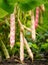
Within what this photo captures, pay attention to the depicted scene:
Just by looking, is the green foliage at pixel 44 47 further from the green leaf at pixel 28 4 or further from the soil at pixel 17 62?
the green leaf at pixel 28 4

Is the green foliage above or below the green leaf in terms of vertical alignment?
below

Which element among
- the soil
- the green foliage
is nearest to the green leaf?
the soil

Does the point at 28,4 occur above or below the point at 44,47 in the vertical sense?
above

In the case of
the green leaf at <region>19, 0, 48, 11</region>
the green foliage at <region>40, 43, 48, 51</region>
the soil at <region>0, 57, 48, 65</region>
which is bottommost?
the soil at <region>0, 57, 48, 65</region>

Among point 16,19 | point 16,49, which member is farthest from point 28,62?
point 16,19

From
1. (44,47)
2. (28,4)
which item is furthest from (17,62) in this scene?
(28,4)

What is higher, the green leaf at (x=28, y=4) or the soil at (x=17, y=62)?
the green leaf at (x=28, y=4)

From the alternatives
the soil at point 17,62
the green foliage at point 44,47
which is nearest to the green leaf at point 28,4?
the soil at point 17,62

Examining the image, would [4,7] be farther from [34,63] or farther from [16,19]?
[34,63]

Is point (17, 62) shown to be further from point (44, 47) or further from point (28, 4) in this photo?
point (28, 4)

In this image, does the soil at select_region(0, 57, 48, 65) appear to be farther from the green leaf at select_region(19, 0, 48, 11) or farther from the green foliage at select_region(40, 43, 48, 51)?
the green leaf at select_region(19, 0, 48, 11)

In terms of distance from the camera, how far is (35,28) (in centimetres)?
195

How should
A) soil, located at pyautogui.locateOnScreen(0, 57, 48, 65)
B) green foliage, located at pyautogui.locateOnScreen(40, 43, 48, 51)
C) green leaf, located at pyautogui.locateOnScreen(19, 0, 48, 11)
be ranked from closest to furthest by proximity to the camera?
Result: 1. green leaf, located at pyautogui.locateOnScreen(19, 0, 48, 11)
2. soil, located at pyautogui.locateOnScreen(0, 57, 48, 65)
3. green foliage, located at pyautogui.locateOnScreen(40, 43, 48, 51)

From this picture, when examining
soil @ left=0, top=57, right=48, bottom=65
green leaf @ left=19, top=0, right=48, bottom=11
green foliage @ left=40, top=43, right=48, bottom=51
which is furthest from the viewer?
green foliage @ left=40, top=43, right=48, bottom=51
